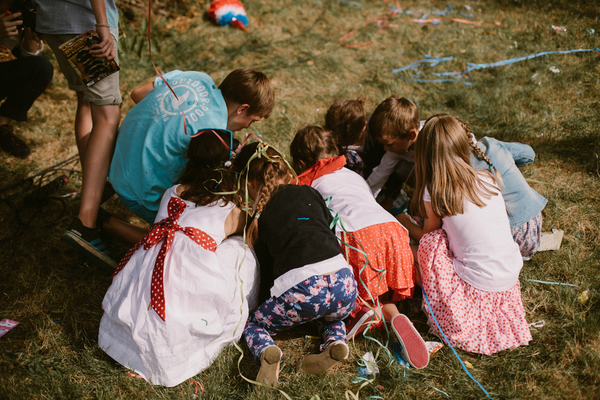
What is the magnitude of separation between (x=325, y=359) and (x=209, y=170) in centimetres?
134

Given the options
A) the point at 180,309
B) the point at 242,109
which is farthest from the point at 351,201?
the point at 180,309

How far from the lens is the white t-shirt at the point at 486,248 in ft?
7.30

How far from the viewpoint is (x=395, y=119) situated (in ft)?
9.86

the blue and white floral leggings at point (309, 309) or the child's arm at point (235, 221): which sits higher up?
the child's arm at point (235, 221)

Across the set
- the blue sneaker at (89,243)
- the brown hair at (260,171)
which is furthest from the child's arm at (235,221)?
the blue sneaker at (89,243)

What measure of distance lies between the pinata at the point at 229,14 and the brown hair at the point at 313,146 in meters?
3.31

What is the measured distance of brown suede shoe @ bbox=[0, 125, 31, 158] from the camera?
12.1 ft

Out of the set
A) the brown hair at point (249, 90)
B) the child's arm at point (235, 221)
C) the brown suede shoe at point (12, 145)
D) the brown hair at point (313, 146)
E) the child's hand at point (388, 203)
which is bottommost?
the child's hand at point (388, 203)

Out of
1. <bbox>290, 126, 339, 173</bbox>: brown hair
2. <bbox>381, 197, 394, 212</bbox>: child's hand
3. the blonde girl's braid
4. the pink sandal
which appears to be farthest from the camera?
<bbox>381, 197, 394, 212</bbox>: child's hand

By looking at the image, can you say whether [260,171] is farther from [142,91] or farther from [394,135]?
[142,91]

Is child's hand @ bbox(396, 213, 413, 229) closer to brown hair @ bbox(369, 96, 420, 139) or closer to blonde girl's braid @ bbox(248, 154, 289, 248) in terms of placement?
brown hair @ bbox(369, 96, 420, 139)

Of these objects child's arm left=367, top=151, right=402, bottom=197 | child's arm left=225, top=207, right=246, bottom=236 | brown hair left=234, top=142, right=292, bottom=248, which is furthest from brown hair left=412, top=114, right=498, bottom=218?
child's arm left=225, top=207, right=246, bottom=236

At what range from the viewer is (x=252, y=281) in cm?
234

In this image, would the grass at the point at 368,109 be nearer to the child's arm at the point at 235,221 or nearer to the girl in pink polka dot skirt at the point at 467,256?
the girl in pink polka dot skirt at the point at 467,256
